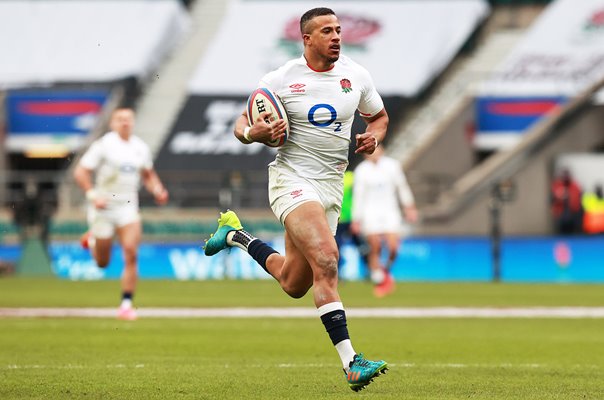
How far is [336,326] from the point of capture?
9.06 metres

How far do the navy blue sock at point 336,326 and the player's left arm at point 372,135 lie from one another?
1.19 metres

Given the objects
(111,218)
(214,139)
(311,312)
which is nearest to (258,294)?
(311,312)

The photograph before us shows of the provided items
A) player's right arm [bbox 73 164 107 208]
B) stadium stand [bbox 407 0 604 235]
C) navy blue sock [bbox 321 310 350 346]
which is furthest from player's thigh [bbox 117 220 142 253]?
stadium stand [bbox 407 0 604 235]

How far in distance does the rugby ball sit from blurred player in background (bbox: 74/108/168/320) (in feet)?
24.7

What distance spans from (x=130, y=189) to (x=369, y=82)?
7.78 metres

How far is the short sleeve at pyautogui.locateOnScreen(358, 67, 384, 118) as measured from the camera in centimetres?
991

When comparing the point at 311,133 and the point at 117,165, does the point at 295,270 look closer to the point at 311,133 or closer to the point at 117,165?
the point at 311,133

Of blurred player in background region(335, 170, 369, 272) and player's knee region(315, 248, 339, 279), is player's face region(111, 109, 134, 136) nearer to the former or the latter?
player's knee region(315, 248, 339, 279)

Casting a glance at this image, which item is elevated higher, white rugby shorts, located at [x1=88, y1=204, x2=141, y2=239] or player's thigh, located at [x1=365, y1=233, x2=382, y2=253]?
white rugby shorts, located at [x1=88, y1=204, x2=141, y2=239]

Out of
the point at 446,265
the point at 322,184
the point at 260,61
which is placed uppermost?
the point at 260,61

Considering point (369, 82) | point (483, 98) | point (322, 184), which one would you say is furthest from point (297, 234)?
point (483, 98)

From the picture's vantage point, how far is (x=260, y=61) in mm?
43594

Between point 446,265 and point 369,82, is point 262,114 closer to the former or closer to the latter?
point 369,82

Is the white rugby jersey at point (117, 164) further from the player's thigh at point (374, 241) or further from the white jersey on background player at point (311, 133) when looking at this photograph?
the white jersey on background player at point (311, 133)
